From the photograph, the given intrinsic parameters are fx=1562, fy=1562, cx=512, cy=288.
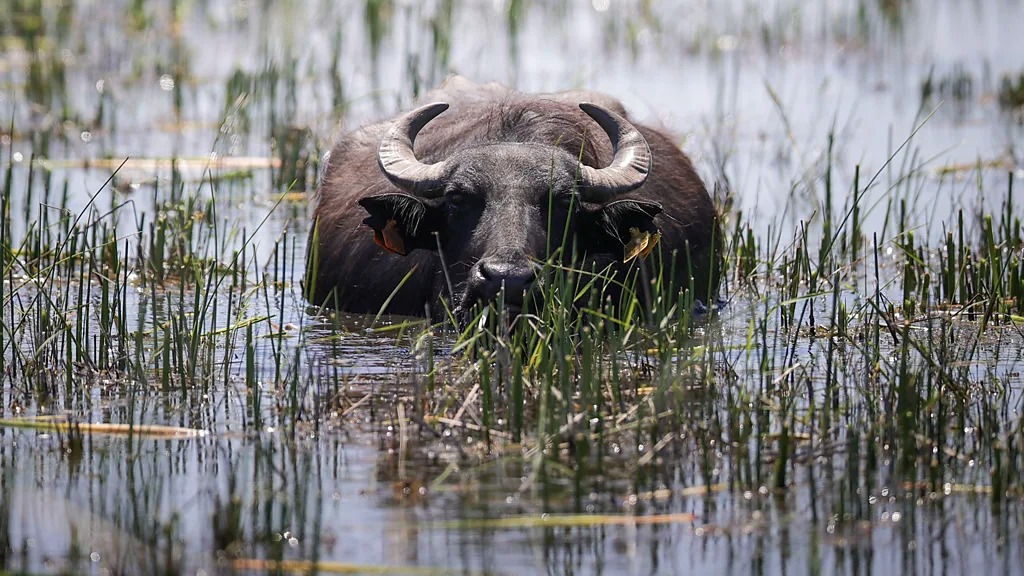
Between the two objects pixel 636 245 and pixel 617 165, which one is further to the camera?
pixel 617 165

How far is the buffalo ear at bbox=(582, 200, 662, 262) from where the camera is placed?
20.8ft

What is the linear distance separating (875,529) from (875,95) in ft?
29.9

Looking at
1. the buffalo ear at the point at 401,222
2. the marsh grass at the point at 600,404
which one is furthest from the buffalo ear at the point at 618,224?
the buffalo ear at the point at 401,222

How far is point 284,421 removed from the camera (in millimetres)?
4762

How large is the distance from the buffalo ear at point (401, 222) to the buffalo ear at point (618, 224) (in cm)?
65

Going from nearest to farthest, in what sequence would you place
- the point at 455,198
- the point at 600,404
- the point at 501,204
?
the point at 600,404 → the point at 501,204 → the point at 455,198

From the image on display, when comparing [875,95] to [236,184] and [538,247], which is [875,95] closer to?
[236,184]

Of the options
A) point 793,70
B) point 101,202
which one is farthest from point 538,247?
point 793,70

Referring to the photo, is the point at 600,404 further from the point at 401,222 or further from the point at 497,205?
the point at 401,222

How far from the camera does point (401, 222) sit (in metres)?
6.52

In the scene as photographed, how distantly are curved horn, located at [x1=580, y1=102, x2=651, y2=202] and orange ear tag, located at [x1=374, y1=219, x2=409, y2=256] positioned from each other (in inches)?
30.9

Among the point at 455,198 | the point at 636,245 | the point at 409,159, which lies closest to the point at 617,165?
the point at 636,245

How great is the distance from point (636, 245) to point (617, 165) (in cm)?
53

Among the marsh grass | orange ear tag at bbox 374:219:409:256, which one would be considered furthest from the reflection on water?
orange ear tag at bbox 374:219:409:256
